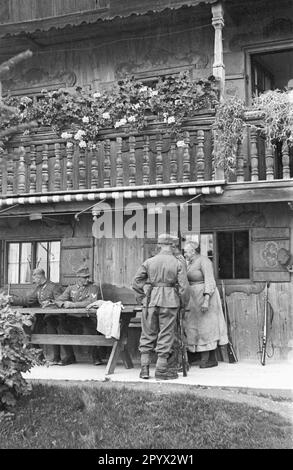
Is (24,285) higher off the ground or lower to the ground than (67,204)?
lower

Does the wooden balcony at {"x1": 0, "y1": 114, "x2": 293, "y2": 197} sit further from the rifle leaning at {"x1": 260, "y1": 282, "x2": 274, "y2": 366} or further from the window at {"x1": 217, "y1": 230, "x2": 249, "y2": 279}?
the rifle leaning at {"x1": 260, "y1": 282, "x2": 274, "y2": 366}

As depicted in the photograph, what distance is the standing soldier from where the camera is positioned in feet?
26.5

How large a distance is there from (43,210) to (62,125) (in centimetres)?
149

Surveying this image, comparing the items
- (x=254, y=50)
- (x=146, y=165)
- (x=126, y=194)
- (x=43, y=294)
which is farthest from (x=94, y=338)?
(x=254, y=50)

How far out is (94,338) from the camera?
8.95 metres

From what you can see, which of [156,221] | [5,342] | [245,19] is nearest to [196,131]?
[156,221]

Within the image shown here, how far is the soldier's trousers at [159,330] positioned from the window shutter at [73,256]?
303 centimetres

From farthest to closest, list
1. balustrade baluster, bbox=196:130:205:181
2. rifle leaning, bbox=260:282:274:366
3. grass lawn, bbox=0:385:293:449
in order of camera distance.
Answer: rifle leaning, bbox=260:282:274:366 → balustrade baluster, bbox=196:130:205:181 → grass lawn, bbox=0:385:293:449

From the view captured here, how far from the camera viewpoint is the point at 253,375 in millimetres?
8492

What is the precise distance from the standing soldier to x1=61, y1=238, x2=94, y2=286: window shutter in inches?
108

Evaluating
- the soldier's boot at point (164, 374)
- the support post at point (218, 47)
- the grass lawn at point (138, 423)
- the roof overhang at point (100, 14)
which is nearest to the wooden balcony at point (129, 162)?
the support post at point (218, 47)

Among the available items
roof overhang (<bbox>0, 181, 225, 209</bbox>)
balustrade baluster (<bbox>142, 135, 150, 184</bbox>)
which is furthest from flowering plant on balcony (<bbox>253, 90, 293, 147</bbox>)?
balustrade baluster (<bbox>142, 135, 150, 184</bbox>)

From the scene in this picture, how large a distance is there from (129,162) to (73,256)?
2.47 m

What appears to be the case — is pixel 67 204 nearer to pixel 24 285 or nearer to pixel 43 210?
pixel 43 210
